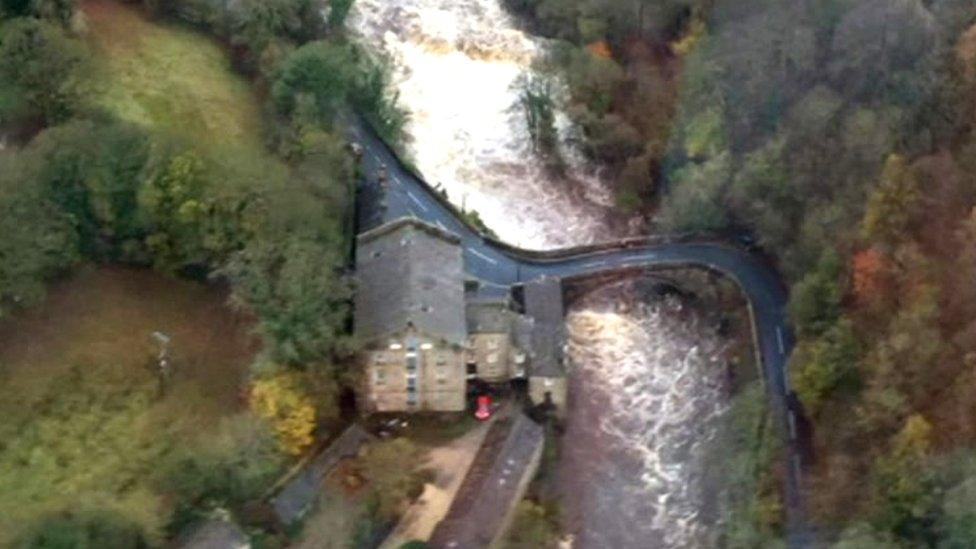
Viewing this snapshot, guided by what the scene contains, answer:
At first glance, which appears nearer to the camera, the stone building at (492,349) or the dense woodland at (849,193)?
the dense woodland at (849,193)

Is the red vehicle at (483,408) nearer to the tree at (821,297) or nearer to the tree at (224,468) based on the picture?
the tree at (224,468)

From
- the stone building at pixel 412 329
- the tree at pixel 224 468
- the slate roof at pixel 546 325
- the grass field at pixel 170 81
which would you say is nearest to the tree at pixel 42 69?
the grass field at pixel 170 81

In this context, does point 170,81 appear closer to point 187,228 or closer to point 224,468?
point 187,228

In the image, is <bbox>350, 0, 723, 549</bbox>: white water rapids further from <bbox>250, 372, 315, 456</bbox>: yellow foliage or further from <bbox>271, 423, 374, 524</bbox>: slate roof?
<bbox>250, 372, 315, 456</bbox>: yellow foliage

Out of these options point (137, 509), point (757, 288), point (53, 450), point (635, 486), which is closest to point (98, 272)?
point (53, 450)

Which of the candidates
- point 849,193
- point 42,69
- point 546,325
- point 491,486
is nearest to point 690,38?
point 849,193

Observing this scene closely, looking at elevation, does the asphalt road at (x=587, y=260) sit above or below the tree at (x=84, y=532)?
above
